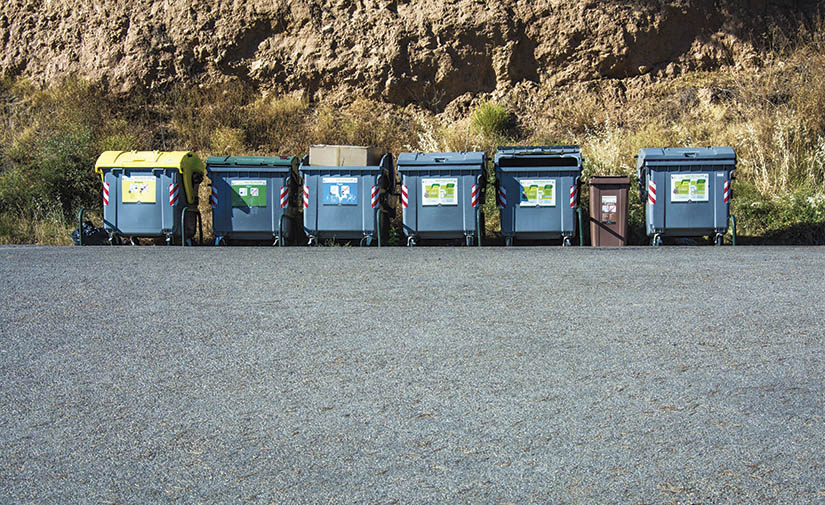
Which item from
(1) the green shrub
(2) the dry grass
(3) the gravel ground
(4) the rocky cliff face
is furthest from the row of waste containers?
(4) the rocky cliff face

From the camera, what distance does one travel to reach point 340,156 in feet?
39.4

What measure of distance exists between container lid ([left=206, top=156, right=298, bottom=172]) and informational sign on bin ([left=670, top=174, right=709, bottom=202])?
534cm

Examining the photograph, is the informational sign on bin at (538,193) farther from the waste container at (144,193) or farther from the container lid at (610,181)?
the waste container at (144,193)

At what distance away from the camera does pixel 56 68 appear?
19.6 meters

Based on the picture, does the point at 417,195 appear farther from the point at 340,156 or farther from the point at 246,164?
the point at 246,164

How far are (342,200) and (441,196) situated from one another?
1.37 m

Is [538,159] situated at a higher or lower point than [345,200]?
higher

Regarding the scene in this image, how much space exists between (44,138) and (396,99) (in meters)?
7.22

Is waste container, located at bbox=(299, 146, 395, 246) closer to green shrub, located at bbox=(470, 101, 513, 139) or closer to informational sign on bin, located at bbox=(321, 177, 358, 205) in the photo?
informational sign on bin, located at bbox=(321, 177, 358, 205)

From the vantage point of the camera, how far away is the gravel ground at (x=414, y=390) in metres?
3.23

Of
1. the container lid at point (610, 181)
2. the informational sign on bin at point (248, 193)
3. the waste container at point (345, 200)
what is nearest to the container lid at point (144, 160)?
the informational sign on bin at point (248, 193)

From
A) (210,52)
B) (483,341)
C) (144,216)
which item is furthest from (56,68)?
(483,341)

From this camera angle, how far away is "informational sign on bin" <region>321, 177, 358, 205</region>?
38.9 ft

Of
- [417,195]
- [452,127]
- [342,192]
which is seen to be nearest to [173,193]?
[342,192]
